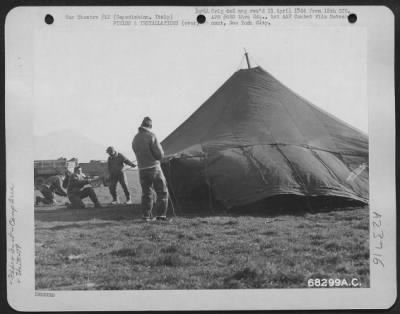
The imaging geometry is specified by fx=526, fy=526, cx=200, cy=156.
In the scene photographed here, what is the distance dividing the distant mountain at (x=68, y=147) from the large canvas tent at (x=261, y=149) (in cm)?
61

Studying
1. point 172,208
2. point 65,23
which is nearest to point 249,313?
point 172,208

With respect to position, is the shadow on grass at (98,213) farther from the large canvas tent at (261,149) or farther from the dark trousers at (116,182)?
the large canvas tent at (261,149)

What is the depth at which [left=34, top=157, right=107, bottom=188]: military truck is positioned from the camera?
4590mm

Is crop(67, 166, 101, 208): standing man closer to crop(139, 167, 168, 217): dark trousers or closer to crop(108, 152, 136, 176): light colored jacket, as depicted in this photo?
crop(108, 152, 136, 176): light colored jacket

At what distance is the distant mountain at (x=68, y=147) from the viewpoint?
4547mm

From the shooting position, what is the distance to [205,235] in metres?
4.58

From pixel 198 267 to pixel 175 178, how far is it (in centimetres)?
80

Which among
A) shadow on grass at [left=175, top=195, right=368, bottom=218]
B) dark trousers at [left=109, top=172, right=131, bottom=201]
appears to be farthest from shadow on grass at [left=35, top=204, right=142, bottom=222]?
shadow on grass at [left=175, top=195, right=368, bottom=218]

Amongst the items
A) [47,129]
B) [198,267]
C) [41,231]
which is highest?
[47,129]

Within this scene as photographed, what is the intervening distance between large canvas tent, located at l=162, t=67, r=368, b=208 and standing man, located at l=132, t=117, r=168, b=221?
0.08 metres

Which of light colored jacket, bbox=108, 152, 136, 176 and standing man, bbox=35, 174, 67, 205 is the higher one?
light colored jacket, bbox=108, 152, 136, 176

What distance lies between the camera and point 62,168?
461 centimetres

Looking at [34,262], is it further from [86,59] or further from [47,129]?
[86,59]

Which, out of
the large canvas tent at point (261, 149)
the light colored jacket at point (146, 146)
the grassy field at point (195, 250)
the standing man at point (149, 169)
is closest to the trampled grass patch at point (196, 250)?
the grassy field at point (195, 250)
